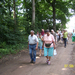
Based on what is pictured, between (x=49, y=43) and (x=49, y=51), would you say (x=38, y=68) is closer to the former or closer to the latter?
(x=49, y=51)

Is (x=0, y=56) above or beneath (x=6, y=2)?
beneath

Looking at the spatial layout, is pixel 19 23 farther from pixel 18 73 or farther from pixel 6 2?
pixel 18 73

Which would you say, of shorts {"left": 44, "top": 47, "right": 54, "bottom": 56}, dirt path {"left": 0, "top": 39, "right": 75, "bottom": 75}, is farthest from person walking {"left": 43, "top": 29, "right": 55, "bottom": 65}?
dirt path {"left": 0, "top": 39, "right": 75, "bottom": 75}

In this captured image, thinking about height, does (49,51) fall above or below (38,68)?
above

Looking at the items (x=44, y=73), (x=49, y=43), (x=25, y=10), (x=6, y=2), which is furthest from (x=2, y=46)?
(x=25, y=10)

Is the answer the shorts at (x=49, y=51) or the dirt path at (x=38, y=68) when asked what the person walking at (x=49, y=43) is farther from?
the dirt path at (x=38, y=68)

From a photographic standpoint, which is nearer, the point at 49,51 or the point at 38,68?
the point at 38,68

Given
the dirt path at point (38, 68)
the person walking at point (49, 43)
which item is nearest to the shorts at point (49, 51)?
the person walking at point (49, 43)

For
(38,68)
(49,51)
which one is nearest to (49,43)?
(49,51)

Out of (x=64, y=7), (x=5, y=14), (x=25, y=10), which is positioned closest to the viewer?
(x=5, y=14)

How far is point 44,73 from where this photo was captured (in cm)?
561

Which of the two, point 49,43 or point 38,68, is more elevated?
point 49,43

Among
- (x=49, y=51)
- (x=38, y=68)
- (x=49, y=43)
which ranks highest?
(x=49, y=43)

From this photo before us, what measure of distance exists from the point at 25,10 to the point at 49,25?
10559 millimetres
